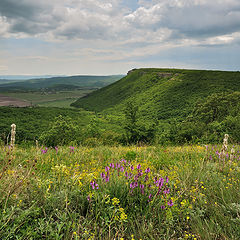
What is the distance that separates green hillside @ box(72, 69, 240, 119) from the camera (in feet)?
265

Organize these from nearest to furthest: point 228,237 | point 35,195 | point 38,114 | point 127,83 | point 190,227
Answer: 1. point 228,237
2. point 190,227
3. point 35,195
4. point 38,114
5. point 127,83

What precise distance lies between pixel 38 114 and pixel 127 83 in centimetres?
7529

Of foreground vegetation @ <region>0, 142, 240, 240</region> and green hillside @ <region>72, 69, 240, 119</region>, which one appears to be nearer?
foreground vegetation @ <region>0, 142, 240, 240</region>

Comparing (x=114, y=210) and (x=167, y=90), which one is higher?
(x=167, y=90)

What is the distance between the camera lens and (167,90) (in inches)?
4072

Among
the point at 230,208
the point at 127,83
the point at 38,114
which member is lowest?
the point at 38,114

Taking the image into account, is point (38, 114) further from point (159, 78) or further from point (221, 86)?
point (221, 86)

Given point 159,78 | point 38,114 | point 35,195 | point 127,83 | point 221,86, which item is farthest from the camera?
point 127,83

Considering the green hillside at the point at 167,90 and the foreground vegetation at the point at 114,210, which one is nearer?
the foreground vegetation at the point at 114,210

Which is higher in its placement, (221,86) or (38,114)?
(221,86)

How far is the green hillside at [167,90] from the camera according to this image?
265 ft

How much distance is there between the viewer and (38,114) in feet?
334

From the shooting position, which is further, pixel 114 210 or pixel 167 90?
pixel 167 90

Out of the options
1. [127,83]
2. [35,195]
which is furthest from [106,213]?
[127,83]
